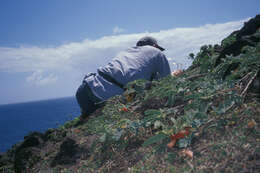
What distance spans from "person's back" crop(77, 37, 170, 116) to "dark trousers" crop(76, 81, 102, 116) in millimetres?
20

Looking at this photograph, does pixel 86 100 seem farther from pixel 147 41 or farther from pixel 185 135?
pixel 185 135

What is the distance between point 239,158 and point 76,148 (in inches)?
72.9

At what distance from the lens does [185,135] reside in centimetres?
159

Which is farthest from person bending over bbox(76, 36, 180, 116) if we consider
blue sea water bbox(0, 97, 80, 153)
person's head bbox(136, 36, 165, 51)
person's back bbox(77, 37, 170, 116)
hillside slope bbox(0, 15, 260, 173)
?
hillside slope bbox(0, 15, 260, 173)

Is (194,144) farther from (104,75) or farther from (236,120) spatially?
(104,75)

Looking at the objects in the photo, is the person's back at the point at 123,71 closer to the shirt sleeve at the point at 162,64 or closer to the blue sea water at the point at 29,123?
the shirt sleeve at the point at 162,64

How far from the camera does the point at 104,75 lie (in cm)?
416

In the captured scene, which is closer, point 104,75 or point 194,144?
point 194,144

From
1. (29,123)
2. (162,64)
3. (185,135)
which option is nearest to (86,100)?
(162,64)

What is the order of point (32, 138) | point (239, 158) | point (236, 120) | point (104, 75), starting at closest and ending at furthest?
point (239, 158)
point (236, 120)
point (32, 138)
point (104, 75)

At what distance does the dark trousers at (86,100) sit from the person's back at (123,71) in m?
0.02

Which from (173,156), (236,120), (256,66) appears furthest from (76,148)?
(256,66)

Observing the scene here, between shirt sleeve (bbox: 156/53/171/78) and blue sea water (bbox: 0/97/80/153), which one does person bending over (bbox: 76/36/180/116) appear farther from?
blue sea water (bbox: 0/97/80/153)

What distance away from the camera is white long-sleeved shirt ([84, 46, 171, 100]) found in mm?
4098
